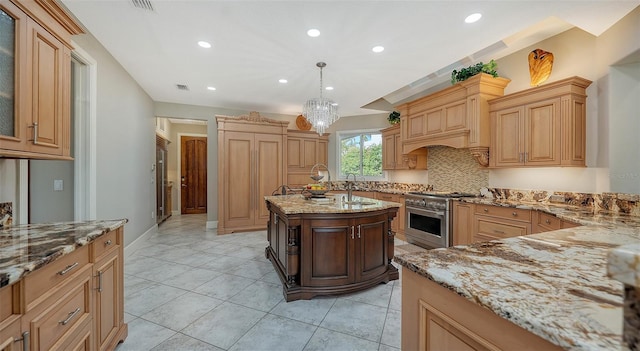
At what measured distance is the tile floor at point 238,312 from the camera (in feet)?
5.89

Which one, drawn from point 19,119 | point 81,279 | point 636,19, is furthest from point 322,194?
point 636,19

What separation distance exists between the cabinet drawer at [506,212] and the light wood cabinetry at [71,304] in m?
3.74

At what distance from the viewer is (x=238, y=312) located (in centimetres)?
217

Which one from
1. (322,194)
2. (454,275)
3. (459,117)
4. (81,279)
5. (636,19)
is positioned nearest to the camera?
(454,275)

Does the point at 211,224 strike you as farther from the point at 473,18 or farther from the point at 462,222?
the point at 473,18

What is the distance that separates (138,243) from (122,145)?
1583mm

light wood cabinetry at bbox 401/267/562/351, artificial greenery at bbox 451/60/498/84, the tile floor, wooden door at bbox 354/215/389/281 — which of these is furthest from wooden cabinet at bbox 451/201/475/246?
light wood cabinetry at bbox 401/267/562/351

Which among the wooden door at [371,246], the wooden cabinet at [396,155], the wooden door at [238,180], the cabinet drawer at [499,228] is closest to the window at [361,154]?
the wooden cabinet at [396,155]

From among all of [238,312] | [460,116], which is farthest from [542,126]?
[238,312]

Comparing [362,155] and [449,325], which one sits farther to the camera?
[362,155]

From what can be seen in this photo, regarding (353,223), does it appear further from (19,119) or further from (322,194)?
(19,119)

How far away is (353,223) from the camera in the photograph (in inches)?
95.0

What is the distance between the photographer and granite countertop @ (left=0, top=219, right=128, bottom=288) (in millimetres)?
920

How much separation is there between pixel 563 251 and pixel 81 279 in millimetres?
2264
